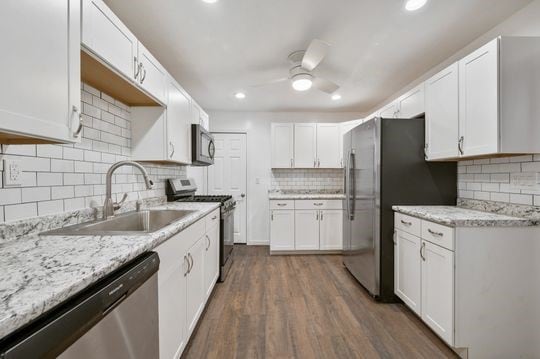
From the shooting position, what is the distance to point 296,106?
4148 millimetres

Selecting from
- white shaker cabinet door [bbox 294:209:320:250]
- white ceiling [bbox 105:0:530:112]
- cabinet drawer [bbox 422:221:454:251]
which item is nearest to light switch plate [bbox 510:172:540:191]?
cabinet drawer [bbox 422:221:454:251]

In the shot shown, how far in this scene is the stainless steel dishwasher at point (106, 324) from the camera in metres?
0.53

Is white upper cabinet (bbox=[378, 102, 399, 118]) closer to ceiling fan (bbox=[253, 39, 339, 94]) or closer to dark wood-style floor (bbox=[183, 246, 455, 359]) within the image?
ceiling fan (bbox=[253, 39, 339, 94])

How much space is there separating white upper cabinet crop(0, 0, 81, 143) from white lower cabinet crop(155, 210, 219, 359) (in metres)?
0.66

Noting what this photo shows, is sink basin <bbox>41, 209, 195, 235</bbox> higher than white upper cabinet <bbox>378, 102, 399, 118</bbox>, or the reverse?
white upper cabinet <bbox>378, 102, 399, 118</bbox>

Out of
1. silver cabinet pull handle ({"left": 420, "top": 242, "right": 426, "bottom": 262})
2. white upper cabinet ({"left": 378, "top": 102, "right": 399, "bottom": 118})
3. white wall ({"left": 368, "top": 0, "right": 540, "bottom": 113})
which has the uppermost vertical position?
white wall ({"left": 368, "top": 0, "right": 540, "bottom": 113})

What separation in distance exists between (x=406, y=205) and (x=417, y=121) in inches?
31.9

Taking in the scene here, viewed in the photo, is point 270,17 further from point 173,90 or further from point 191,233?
point 191,233

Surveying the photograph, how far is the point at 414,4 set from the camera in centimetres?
168

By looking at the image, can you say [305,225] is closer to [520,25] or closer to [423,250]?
[423,250]

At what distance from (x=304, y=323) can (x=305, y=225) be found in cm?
189

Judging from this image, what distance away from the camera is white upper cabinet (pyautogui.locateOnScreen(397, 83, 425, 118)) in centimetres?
236

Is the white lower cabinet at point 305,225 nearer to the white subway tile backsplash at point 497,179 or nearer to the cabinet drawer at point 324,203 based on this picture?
the cabinet drawer at point 324,203

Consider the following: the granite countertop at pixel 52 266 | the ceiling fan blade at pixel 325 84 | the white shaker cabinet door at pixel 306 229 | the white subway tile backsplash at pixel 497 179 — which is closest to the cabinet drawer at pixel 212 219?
the granite countertop at pixel 52 266
